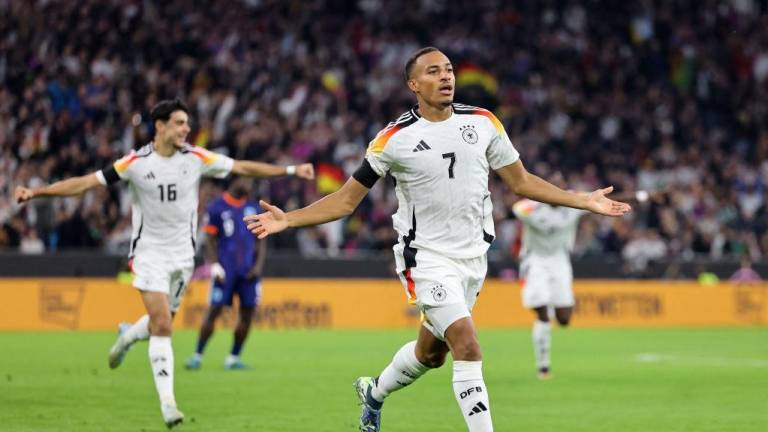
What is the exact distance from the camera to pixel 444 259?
9.01 metres

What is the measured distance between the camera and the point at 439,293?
8867 mm

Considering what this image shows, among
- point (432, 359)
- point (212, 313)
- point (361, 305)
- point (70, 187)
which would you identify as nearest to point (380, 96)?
point (361, 305)

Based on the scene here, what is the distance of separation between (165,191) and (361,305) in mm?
16561

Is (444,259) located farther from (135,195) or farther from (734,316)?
(734,316)

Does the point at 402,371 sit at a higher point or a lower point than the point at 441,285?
lower

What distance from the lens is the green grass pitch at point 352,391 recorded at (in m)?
11.6

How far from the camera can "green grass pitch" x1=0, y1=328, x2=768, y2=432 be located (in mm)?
11625

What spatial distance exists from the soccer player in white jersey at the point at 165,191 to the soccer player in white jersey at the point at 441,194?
3588mm

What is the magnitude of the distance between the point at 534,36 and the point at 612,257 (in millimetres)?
8773

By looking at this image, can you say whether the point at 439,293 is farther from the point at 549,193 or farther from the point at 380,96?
the point at 380,96

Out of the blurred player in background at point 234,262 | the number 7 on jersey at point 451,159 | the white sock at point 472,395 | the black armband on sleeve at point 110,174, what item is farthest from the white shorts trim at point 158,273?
the blurred player in background at point 234,262

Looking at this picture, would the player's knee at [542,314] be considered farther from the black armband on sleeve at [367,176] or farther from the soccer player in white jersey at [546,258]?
the black armband on sleeve at [367,176]

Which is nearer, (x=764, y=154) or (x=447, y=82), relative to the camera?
(x=447, y=82)

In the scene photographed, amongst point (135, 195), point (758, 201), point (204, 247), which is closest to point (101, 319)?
point (204, 247)
